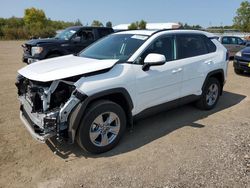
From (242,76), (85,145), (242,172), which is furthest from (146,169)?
(242,76)

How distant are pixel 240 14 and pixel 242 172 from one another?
6009 cm

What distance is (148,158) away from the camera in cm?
353

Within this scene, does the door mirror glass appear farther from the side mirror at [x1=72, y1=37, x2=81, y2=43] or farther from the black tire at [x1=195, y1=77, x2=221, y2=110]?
the black tire at [x1=195, y1=77, x2=221, y2=110]

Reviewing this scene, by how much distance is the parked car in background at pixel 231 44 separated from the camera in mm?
14008

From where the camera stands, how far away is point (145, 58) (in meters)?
3.84

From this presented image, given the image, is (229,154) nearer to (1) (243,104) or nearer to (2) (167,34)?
(2) (167,34)

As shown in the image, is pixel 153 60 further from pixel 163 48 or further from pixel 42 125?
pixel 42 125

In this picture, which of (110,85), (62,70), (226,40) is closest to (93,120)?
(110,85)

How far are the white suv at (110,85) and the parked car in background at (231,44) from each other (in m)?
10.1

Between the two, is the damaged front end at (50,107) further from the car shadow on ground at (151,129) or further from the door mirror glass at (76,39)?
the door mirror glass at (76,39)

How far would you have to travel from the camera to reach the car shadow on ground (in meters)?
3.72

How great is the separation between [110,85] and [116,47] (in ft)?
3.68

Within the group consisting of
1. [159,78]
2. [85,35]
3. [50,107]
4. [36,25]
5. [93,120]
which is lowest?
[93,120]

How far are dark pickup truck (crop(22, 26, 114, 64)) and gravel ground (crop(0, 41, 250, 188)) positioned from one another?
14.7 ft
